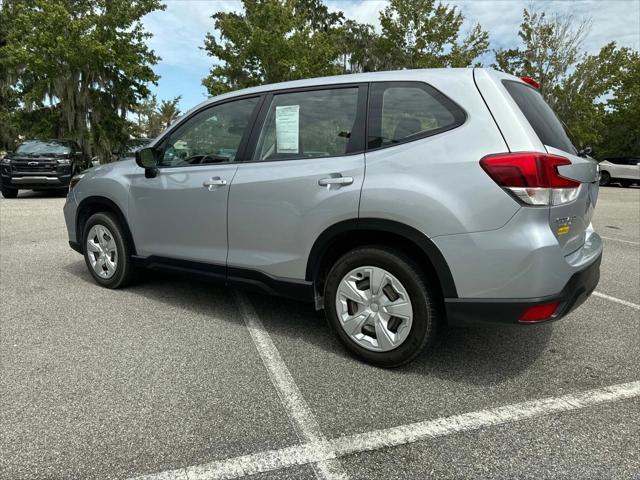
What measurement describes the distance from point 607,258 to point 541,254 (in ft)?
15.3

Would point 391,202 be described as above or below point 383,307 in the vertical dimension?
above

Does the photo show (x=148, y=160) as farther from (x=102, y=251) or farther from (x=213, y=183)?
(x=102, y=251)

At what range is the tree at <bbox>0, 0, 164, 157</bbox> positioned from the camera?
19484 mm

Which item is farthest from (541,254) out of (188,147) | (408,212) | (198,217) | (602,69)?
(602,69)

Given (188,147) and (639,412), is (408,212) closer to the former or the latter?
(639,412)

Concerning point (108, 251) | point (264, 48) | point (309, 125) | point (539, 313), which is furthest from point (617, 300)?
point (264, 48)

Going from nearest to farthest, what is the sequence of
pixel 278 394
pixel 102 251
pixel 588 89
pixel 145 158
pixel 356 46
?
pixel 278 394
pixel 145 158
pixel 102 251
pixel 588 89
pixel 356 46

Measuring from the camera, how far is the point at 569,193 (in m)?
2.57

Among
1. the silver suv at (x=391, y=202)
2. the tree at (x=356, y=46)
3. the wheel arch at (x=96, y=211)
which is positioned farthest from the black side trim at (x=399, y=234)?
the tree at (x=356, y=46)

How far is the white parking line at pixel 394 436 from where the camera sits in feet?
6.78

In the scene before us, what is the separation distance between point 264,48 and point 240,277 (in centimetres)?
2108

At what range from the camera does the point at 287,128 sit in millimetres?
3350

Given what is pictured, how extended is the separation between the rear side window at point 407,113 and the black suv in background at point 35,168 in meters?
12.6

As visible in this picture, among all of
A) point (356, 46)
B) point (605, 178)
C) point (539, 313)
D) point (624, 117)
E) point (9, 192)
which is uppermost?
point (356, 46)
